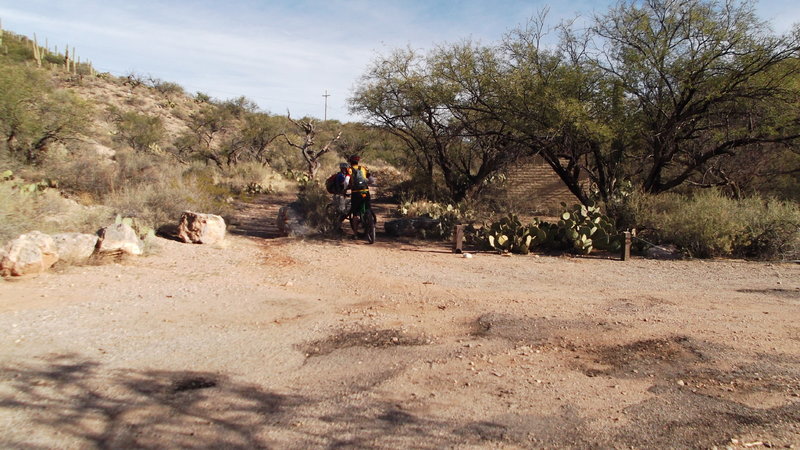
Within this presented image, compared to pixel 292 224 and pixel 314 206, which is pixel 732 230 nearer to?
pixel 314 206

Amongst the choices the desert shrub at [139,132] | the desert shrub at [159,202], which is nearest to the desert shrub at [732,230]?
the desert shrub at [159,202]

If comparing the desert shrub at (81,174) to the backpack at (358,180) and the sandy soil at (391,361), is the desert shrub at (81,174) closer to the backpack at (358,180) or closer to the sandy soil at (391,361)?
the backpack at (358,180)

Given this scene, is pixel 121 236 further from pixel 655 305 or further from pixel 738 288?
pixel 738 288

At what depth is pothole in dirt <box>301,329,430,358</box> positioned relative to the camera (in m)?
5.00

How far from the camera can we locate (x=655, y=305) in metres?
6.64

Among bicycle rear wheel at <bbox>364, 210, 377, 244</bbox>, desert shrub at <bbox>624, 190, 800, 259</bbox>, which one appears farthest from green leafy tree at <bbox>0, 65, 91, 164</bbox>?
desert shrub at <bbox>624, 190, 800, 259</bbox>

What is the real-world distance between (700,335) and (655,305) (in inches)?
52.3

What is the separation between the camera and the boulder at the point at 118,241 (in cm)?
802

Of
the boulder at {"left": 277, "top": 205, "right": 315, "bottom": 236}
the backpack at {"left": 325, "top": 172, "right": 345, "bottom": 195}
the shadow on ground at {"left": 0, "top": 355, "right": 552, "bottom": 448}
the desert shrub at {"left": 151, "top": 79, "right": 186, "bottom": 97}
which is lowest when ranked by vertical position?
the shadow on ground at {"left": 0, "top": 355, "right": 552, "bottom": 448}

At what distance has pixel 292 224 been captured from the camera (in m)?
12.5

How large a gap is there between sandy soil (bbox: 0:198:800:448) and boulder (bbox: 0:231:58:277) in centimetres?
22

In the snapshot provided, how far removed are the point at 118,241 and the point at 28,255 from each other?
4.85ft

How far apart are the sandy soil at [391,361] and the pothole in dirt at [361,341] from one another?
3cm

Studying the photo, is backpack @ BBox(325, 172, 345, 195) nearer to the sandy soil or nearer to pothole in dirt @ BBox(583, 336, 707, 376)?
the sandy soil
